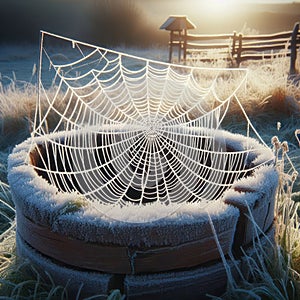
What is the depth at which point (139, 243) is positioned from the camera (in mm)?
1332

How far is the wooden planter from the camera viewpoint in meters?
1.33

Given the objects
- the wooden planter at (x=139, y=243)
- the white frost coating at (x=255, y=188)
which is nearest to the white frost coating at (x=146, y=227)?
the wooden planter at (x=139, y=243)

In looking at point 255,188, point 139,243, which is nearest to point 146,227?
point 139,243

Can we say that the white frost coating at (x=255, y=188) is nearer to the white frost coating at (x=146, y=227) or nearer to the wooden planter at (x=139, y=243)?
the wooden planter at (x=139, y=243)

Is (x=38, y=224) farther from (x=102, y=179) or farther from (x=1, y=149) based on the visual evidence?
(x=1, y=149)

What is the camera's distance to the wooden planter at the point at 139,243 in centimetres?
133

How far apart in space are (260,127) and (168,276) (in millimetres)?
3228

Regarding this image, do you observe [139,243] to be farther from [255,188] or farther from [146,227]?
[255,188]

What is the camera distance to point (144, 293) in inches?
54.1

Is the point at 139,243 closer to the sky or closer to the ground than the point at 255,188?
closer to the ground

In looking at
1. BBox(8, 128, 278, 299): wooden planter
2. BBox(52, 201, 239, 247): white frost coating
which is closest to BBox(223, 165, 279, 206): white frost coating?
BBox(8, 128, 278, 299): wooden planter

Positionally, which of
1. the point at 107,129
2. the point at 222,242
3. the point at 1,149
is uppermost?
the point at 107,129

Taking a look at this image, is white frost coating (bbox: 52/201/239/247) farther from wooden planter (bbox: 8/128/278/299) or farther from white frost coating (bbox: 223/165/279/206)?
white frost coating (bbox: 223/165/279/206)

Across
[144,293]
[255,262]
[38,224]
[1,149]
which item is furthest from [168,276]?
[1,149]
